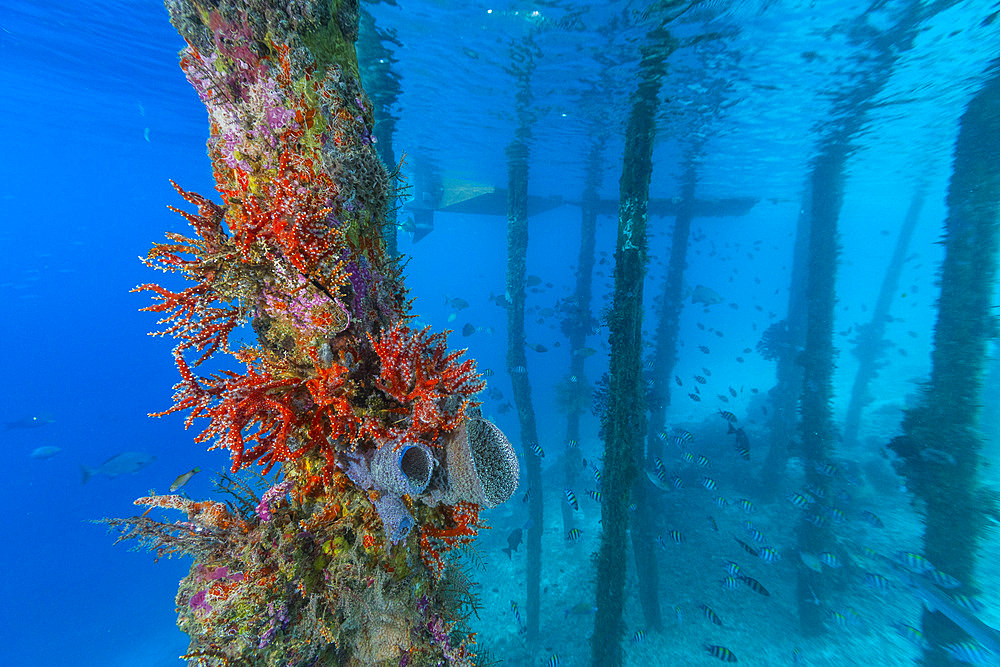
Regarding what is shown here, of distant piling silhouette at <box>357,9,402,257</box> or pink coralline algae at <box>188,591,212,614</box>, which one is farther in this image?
distant piling silhouette at <box>357,9,402,257</box>

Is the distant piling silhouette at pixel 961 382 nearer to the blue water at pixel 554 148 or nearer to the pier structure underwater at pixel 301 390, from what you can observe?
the blue water at pixel 554 148

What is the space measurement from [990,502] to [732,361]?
135ft

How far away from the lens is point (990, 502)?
8500 mm

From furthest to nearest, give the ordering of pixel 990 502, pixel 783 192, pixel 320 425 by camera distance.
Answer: pixel 783 192 → pixel 990 502 → pixel 320 425

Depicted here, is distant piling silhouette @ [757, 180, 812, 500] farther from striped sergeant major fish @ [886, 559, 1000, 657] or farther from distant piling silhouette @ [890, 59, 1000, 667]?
striped sergeant major fish @ [886, 559, 1000, 657]

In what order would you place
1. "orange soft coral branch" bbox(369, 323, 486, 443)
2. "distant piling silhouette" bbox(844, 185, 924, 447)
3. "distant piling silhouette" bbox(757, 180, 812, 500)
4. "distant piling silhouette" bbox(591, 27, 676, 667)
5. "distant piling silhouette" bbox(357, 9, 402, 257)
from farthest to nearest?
"distant piling silhouette" bbox(844, 185, 924, 447), "distant piling silhouette" bbox(757, 180, 812, 500), "distant piling silhouette" bbox(357, 9, 402, 257), "distant piling silhouette" bbox(591, 27, 676, 667), "orange soft coral branch" bbox(369, 323, 486, 443)

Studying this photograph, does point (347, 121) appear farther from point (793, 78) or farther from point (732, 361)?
point (732, 361)

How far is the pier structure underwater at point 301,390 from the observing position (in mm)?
2066

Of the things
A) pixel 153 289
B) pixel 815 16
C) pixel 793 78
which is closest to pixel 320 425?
pixel 153 289

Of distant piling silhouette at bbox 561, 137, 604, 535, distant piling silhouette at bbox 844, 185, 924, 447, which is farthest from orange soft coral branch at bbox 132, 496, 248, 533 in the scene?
distant piling silhouette at bbox 844, 185, 924, 447

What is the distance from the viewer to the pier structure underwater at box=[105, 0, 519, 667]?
2.07 metres

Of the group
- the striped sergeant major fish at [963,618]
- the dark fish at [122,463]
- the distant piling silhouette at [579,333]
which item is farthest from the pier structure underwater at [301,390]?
the dark fish at [122,463]

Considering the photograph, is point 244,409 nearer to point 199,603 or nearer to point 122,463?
point 199,603

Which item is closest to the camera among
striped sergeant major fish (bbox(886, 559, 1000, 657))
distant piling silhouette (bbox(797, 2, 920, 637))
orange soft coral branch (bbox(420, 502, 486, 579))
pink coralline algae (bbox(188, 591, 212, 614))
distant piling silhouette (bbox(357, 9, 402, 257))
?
pink coralline algae (bbox(188, 591, 212, 614))
